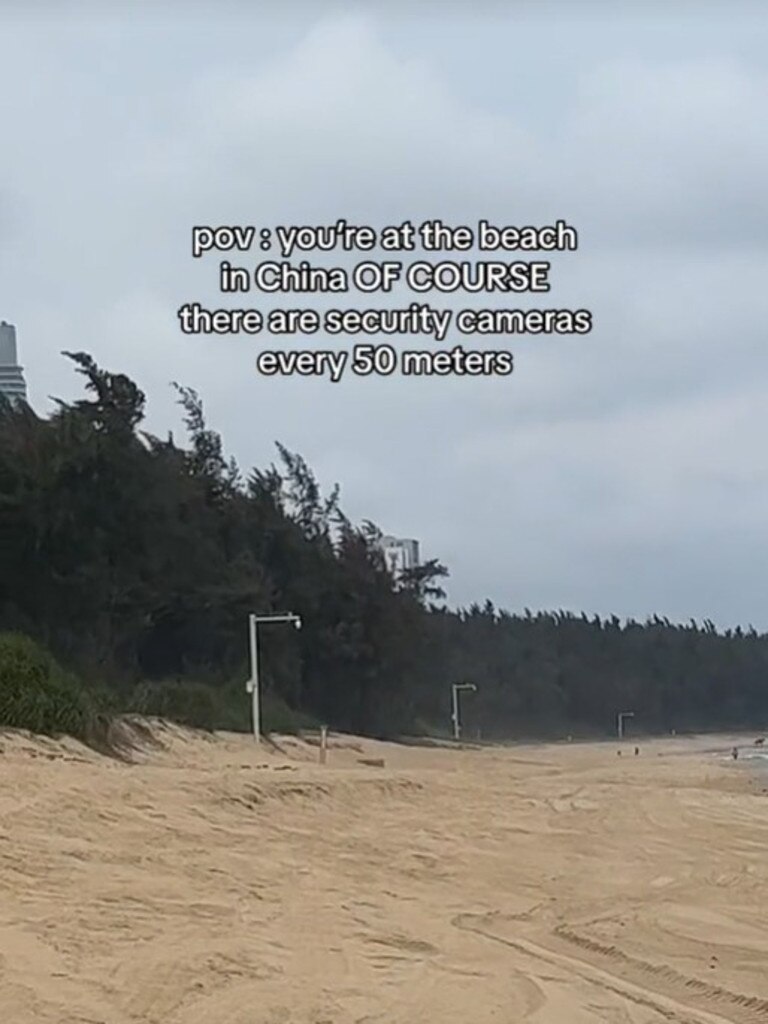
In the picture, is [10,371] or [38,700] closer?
[38,700]

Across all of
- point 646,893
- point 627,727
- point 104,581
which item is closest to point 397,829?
point 646,893

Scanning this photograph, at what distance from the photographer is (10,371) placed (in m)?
43.8

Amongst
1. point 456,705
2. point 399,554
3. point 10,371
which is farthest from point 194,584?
point 456,705

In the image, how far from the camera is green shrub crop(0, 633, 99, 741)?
17.8 metres

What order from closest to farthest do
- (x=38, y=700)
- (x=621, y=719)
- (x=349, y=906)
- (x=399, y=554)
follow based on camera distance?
1. (x=349, y=906)
2. (x=38, y=700)
3. (x=399, y=554)
4. (x=621, y=719)

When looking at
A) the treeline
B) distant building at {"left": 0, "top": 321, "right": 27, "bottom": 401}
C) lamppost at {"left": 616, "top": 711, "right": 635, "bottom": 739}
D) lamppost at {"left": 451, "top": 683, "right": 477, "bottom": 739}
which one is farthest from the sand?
lamppost at {"left": 616, "top": 711, "right": 635, "bottom": 739}

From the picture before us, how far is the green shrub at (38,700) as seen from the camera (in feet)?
58.3

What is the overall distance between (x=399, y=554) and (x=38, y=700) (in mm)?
40885

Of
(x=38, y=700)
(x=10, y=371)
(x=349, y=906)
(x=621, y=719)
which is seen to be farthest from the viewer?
(x=621, y=719)

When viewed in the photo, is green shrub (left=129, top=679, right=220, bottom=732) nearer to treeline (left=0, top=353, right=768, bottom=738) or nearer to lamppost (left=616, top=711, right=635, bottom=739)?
treeline (left=0, top=353, right=768, bottom=738)

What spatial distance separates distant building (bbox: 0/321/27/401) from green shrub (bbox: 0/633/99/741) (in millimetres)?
20298

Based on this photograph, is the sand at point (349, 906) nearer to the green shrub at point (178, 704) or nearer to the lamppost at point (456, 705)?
the green shrub at point (178, 704)

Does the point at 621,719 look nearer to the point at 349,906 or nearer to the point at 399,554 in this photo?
the point at 399,554

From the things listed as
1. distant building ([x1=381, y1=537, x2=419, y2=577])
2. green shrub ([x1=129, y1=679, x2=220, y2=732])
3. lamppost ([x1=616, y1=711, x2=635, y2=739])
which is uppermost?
distant building ([x1=381, y1=537, x2=419, y2=577])
